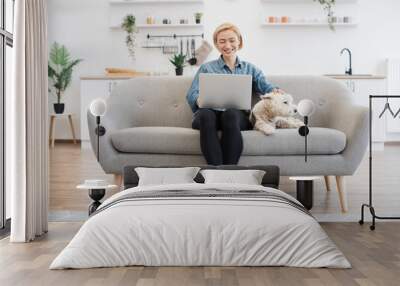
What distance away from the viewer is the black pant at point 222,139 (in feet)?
13.0

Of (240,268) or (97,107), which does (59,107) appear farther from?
(240,268)

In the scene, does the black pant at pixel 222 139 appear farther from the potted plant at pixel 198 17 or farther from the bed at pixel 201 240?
the potted plant at pixel 198 17

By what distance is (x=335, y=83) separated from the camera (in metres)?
4.69

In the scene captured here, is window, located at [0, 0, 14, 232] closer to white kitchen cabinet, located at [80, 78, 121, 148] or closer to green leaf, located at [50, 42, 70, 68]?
white kitchen cabinet, located at [80, 78, 121, 148]

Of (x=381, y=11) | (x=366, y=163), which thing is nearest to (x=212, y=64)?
(x=366, y=163)

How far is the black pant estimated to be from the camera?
3969mm

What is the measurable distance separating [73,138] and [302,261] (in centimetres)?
613

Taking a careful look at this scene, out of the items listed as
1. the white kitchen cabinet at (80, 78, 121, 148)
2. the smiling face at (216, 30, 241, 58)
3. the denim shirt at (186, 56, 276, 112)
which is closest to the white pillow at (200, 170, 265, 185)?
the denim shirt at (186, 56, 276, 112)

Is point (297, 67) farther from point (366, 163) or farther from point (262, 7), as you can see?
point (366, 163)

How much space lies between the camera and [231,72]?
457 centimetres

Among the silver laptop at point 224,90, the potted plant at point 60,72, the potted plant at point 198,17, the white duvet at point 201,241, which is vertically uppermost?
the potted plant at point 198,17

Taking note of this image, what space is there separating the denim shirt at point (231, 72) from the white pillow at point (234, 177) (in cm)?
104

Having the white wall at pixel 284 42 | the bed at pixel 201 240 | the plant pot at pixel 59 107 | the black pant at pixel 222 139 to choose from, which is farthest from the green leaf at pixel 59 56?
the bed at pixel 201 240

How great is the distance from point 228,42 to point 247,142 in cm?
88
